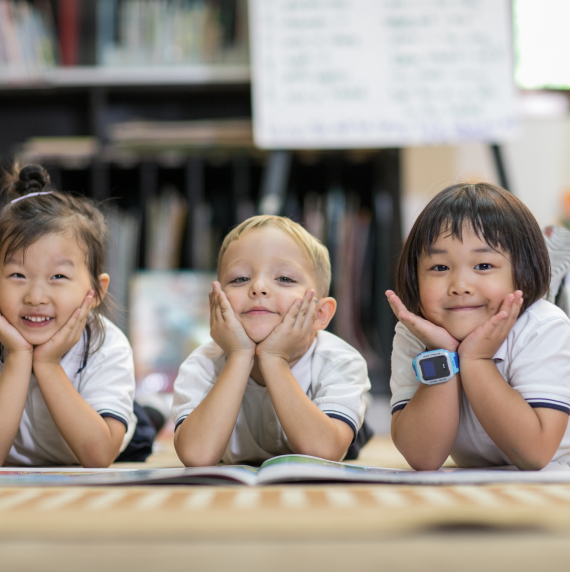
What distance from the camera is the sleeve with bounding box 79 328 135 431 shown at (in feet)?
2.99

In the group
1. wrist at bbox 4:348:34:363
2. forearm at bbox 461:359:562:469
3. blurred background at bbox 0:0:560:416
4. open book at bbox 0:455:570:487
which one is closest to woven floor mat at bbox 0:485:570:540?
open book at bbox 0:455:570:487

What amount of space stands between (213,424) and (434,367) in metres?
0.30

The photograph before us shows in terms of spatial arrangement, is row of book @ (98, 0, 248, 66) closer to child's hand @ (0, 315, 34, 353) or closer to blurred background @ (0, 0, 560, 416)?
blurred background @ (0, 0, 560, 416)

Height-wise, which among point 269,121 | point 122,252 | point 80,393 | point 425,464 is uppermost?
point 269,121

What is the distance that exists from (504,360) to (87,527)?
61 cm

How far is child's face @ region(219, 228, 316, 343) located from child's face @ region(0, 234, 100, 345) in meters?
0.23

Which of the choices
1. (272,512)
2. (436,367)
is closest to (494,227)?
(436,367)

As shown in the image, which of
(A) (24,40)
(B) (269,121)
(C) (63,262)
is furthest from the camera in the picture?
(A) (24,40)

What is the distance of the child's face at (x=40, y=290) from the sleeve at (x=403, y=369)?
48 cm

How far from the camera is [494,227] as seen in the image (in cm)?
78

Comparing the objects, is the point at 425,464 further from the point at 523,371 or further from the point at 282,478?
the point at 282,478

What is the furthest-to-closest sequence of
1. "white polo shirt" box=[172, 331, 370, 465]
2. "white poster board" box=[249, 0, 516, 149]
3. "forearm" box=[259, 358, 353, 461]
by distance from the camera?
"white poster board" box=[249, 0, 516, 149]
"white polo shirt" box=[172, 331, 370, 465]
"forearm" box=[259, 358, 353, 461]

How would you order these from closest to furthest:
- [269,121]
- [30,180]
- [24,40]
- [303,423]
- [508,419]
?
[508,419]
[303,423]
[30,180]
[269,121]
[24,40]

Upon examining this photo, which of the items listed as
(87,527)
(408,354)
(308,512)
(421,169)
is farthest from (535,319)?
(421,169)
